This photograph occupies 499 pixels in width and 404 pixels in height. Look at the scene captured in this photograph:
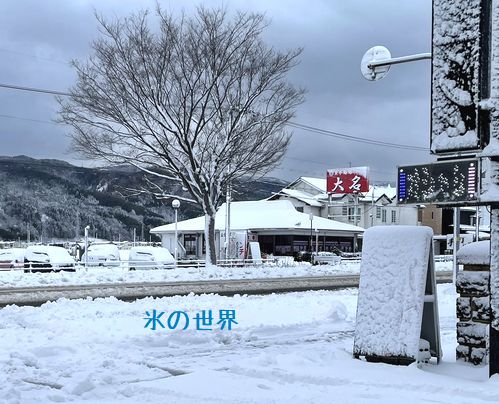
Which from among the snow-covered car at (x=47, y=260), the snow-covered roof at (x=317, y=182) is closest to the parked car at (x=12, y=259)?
the snow-covered car at (x=47, y=260)

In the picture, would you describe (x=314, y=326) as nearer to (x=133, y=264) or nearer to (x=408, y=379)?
(x=408, y=379)

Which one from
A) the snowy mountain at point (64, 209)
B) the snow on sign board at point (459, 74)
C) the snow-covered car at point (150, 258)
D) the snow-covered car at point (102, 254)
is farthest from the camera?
the snowy mountain at point (64, 209)

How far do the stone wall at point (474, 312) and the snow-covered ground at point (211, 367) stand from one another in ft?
0.74

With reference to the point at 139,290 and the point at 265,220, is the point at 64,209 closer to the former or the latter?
the point at 265,220

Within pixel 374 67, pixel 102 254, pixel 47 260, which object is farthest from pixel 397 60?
pixel 102 254

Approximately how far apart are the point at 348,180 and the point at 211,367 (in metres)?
61.0

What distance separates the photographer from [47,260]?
3272cm

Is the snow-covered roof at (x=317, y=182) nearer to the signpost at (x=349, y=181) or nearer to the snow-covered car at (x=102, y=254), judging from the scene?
the signpost at (x=349, y=181)

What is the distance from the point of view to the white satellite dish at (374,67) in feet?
39.6

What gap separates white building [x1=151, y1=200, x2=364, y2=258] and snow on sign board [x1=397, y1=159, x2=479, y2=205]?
4472 cm

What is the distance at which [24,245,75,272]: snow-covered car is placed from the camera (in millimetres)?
30953

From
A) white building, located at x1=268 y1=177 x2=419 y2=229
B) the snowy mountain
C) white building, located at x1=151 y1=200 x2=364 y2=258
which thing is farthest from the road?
the snowy mountain

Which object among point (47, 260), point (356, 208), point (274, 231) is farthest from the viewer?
point (356, 208)

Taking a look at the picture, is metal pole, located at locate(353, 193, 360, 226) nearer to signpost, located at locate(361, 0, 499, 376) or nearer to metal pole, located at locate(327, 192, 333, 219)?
metal pole, located at locate(327, 192, 333, 219)
